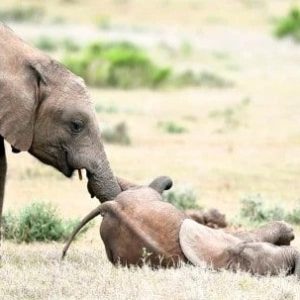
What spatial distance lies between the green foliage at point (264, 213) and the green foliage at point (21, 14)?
42.8 m

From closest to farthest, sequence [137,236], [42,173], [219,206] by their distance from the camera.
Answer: [137,236], [219,206], [42,173]

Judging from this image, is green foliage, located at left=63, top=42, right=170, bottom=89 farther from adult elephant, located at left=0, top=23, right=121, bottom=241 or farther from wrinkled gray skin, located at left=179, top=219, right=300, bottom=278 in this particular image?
wrinkled gray skin, located at left=179, top=219, right=300, bottom=278

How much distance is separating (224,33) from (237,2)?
22942 mm

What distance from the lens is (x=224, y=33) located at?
187ft

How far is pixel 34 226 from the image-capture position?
12.8m

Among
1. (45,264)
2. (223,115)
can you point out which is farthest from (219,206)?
(223,115)

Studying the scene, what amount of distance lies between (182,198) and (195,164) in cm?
477

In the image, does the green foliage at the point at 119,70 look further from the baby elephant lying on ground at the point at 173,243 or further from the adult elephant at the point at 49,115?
the baby elephant lying on ground at the point at 173,243

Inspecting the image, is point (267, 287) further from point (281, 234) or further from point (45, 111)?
point (45, 111)

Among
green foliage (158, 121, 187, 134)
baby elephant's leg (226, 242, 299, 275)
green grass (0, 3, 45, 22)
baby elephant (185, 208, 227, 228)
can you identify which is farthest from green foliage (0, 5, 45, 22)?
baby elephant's leg (226, 242, 299, 275)

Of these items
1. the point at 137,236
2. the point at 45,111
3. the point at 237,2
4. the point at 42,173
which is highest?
the point at 45,111

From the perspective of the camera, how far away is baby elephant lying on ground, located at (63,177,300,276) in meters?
10.3

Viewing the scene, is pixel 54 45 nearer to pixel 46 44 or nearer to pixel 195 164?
pixel 46 44

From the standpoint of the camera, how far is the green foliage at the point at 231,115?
2559cm
